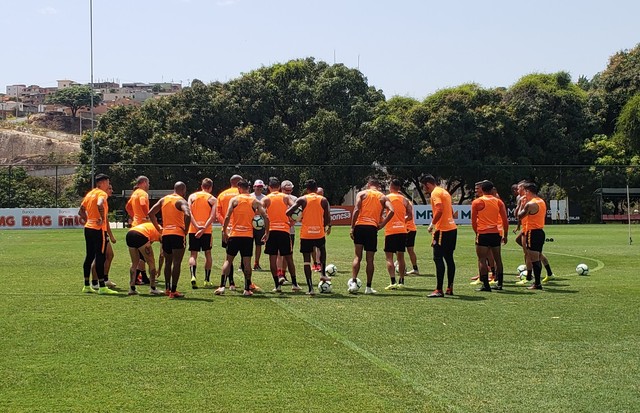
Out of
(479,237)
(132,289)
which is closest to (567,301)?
(479,237)

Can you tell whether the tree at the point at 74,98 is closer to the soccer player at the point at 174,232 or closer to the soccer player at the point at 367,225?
the soccer player at the point at 174,232

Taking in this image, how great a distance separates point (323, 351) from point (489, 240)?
6.99 m

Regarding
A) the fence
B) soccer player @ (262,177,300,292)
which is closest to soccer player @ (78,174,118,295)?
soccer player @ (262,177,300,292)

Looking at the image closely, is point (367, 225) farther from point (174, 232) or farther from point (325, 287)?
point (174, 232)

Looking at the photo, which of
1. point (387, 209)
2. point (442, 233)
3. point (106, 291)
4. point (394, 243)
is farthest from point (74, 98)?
point (442, 233)

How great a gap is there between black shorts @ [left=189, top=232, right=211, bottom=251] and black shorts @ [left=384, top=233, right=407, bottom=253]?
3.49 m

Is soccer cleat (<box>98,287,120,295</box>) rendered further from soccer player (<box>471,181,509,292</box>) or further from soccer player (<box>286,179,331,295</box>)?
soccer player (<box>471,181,509,292</box>)

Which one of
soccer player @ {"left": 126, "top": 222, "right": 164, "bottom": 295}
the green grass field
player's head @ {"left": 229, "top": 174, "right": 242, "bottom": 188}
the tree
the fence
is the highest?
the tree

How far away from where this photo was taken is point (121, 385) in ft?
24.9

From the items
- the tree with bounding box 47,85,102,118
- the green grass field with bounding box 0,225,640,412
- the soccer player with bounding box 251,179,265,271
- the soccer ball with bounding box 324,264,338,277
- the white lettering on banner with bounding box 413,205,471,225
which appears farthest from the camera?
the tree with bounding box 47,85,102,118

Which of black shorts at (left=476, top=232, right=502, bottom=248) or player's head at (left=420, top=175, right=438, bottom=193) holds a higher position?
player's head at (left=420, top=175, right=438, bottom=193)

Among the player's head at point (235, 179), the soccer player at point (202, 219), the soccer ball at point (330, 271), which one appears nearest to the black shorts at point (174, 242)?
the soccer player at point (202, 219)

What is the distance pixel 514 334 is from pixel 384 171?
4980cm

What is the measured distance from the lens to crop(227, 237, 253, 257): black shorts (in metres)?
14.4
